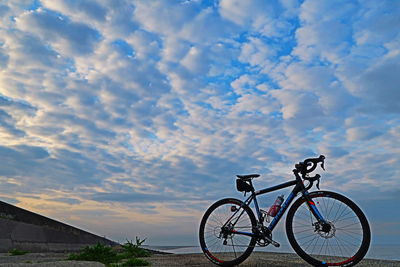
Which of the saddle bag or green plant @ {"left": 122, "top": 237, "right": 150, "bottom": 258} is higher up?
the saddle bag

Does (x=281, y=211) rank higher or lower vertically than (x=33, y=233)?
higher

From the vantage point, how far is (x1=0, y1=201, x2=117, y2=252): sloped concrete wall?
30.9 ft

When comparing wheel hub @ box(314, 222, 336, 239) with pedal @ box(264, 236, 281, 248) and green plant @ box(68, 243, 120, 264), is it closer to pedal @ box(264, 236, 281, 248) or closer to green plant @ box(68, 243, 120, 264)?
pedal @ box(264, 236, 281, 248)

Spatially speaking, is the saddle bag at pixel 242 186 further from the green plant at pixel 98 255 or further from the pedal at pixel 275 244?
the green plant at pixel 98 255

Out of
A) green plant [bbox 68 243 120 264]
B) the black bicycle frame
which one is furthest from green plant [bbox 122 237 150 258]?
the black bicycle frame

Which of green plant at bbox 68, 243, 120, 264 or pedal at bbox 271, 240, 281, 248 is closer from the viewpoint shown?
pedal at bbox 271, 240, 281, 248

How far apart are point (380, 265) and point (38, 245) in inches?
333

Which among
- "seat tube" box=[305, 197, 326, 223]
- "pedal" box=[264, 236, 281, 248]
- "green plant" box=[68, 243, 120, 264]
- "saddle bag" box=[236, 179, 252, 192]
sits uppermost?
"saddle bag" box=[236, 179, 252, 192]

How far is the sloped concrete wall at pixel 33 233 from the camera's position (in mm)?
9414

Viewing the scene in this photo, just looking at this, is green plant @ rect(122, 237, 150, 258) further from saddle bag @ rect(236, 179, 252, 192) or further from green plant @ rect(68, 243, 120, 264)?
saddle bag @ rect(236, 179, 252, 192)

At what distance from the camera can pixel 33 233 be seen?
10.0m

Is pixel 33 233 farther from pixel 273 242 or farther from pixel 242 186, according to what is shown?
pixel 273 242

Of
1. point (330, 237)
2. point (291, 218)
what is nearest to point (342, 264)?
point (330, 237)

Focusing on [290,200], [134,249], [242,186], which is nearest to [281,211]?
[290,200]
